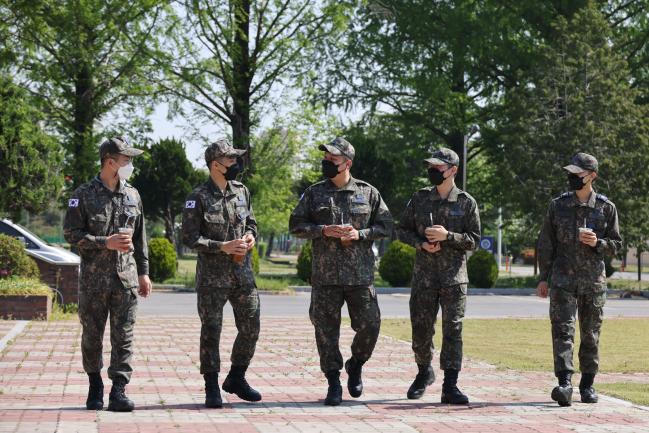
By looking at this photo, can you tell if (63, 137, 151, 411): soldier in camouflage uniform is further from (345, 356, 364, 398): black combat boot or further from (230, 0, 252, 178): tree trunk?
(230, 0, 252, 178): tree trunk

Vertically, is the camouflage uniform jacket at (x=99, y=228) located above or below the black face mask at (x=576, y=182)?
below

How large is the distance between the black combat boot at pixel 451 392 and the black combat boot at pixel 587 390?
1011 mm

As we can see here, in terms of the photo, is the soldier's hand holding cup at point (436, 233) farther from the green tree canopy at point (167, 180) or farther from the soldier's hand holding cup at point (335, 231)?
the green tree canopy at point (167, 180)

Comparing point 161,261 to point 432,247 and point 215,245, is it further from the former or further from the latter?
point 215,245

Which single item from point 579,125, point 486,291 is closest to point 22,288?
point 486,291

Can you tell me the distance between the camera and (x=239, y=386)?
9188 mm

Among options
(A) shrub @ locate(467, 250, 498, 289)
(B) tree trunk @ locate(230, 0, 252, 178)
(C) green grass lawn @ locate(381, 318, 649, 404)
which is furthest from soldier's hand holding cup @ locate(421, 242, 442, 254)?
(B) tree trunk @ locate(230, 0, 252, 178)

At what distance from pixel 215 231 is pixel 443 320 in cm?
197

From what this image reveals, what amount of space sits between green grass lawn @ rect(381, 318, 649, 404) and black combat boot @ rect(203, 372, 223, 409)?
3441 millimetres

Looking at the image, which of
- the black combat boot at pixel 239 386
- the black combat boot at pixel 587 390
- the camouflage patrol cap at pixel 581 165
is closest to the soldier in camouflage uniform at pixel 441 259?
the camouflage patrol cap at pixel 581 165

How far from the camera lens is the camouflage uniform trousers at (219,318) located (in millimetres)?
8961

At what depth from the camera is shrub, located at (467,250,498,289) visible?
36.1 meters

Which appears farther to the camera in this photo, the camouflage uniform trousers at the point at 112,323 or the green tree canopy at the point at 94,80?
the green tree canopy at the point at 94,80

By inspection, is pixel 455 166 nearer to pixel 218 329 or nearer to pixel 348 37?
pixel 218 329
